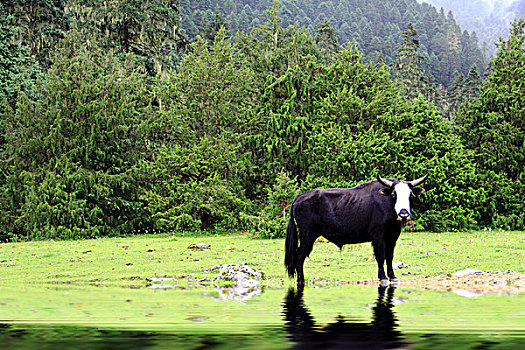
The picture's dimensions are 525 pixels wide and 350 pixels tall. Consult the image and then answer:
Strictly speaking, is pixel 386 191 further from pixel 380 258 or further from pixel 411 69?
pixel 411 69

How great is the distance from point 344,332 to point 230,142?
30.4 metres

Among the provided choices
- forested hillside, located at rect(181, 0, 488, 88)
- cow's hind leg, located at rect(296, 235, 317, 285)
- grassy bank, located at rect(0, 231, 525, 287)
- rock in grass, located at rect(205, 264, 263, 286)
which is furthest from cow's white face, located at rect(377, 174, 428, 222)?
forested hillside, located at rect(181, 0, 488, 88)

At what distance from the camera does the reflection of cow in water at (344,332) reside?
5270 millimetres

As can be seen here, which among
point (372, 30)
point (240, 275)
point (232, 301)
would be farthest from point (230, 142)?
point (372, 30)

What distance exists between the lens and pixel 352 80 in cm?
3550

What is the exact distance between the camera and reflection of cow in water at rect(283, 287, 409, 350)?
527 cm

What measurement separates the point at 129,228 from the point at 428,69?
129 meters

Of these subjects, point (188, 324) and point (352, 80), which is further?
point (352, 80)

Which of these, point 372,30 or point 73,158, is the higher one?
point 372,30

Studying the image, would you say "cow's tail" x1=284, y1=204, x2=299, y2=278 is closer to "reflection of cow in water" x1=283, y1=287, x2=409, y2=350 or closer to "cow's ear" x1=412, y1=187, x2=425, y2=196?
"cow's ear" x1=412, y1=187, x2=425, y2=196

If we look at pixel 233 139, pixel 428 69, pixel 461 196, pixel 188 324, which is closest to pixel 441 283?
pixel 188 324

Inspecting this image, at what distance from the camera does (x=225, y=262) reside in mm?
16391

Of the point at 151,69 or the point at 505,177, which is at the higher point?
the point at 151,69

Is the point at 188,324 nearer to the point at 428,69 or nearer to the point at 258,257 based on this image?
the point at 258,257
